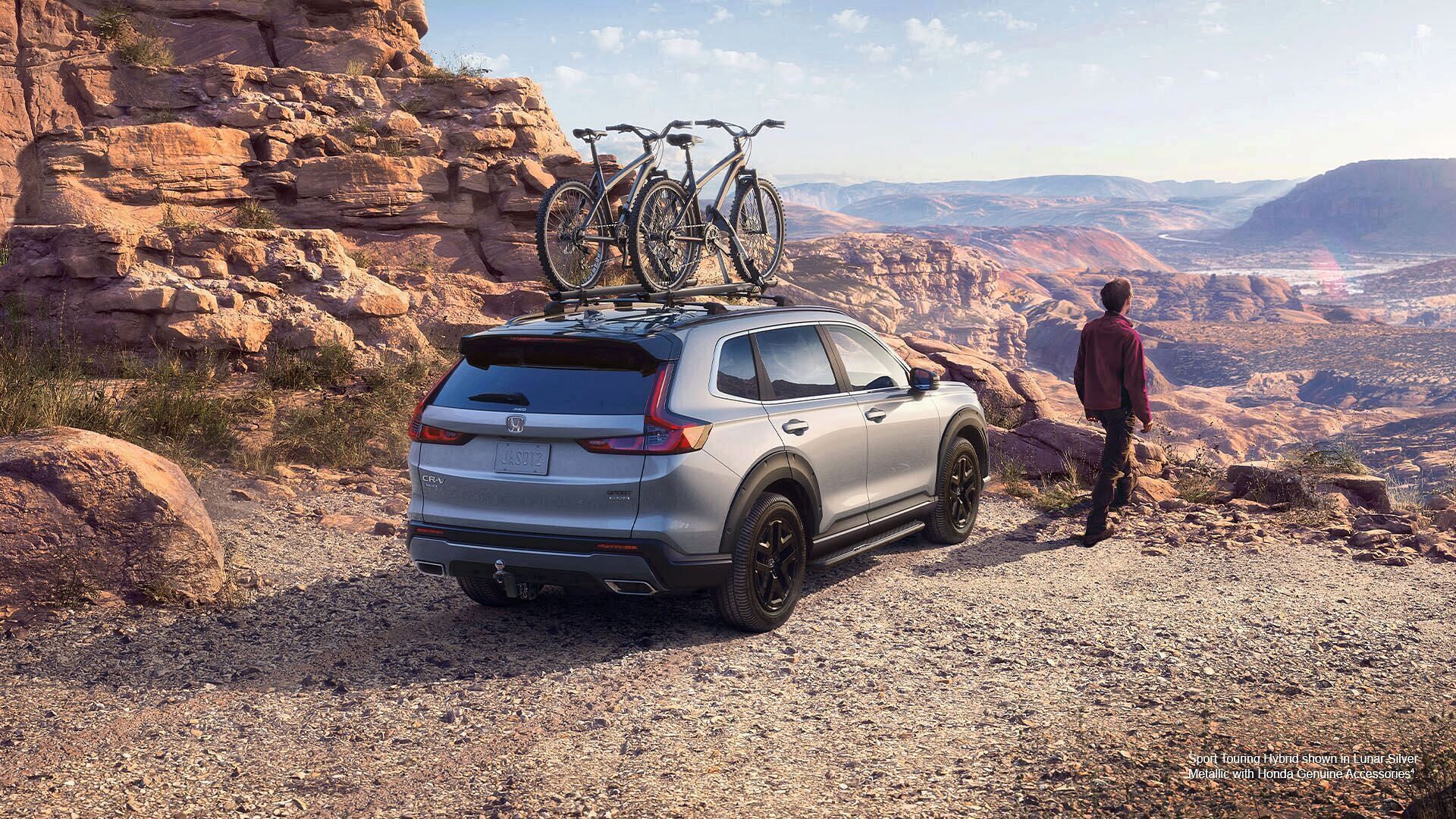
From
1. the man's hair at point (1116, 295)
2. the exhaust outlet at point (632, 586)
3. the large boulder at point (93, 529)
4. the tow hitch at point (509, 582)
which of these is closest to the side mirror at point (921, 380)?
the man's hair at point (1116, 295)

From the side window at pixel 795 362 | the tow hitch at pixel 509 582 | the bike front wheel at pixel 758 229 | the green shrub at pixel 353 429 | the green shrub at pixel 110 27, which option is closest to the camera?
the tow hitch at pixel 509 582

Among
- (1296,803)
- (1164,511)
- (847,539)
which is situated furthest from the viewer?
(1164,511)

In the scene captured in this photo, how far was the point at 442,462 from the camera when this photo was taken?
5418 mm

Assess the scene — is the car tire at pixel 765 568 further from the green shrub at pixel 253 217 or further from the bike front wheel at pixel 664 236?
the green shrub at pixel 253 217

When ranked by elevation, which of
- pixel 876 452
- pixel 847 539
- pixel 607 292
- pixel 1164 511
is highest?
pixel 607 292

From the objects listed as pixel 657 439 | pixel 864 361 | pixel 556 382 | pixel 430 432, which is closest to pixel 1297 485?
pixel 864 361

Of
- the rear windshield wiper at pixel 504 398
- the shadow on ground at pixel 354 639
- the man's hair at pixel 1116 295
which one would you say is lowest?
the shadow on ground at pixel 354 639

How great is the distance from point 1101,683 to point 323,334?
1105 centimetres

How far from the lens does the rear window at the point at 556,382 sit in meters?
5.12

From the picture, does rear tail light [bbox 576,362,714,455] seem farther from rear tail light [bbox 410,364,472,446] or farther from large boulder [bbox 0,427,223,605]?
large boulder [bbox 0,427,223,605]

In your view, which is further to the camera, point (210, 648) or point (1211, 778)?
point (210, 648)

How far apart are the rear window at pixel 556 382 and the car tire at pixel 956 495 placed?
3.08 meters

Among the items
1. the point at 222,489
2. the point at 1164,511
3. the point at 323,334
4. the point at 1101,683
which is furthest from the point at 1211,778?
the point at 323,334

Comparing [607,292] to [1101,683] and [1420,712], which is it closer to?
[1101,683]
